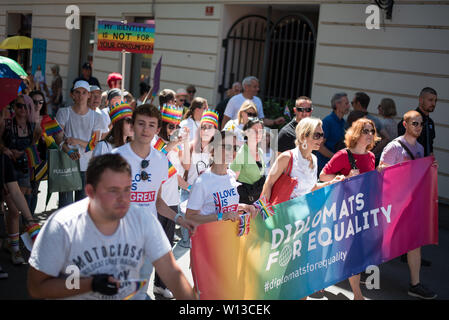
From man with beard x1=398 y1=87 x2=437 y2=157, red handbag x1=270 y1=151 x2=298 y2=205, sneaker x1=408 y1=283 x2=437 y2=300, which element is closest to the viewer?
red handbag x1=270 y1=151 x2=298 y2=205

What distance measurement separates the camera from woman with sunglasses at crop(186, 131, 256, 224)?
4078 mm

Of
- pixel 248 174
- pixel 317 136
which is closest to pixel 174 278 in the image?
pixel 317 136

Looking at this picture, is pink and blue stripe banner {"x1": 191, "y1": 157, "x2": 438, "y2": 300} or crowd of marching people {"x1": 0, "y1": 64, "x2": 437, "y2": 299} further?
pink and blue stripe banner {"x1": 191, "y1": 157, "x2": 438, "y2": 300}

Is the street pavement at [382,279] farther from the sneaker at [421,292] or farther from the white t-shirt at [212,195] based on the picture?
the white t-shirt at [212,195]

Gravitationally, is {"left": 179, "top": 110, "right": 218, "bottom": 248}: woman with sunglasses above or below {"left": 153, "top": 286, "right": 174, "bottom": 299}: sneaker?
above

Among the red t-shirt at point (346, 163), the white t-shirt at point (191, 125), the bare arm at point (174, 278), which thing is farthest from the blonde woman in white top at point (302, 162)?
the white t-shirt at point (191, 125)

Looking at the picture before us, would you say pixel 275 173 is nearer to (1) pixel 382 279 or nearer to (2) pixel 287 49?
(1) pixel 382 279

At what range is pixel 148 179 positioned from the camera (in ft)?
13.2

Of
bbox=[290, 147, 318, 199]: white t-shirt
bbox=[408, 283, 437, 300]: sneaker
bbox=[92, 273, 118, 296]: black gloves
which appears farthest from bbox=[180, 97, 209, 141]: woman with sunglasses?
bbox=[92, 273, 118, 296]: black gloves

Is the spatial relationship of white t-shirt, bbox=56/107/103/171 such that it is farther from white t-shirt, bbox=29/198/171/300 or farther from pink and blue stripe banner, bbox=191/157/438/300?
white t-shirt, bbox=29/198/171/300

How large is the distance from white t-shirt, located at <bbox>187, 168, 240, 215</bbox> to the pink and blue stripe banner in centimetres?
34

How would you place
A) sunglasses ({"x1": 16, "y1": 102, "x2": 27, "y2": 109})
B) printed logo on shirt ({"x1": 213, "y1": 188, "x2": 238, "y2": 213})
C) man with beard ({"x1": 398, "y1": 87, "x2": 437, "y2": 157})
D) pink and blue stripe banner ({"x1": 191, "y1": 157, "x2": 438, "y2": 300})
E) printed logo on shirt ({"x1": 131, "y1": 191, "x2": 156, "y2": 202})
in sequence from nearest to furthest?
pink and blue stripe banner ({"x1": 191, "y1": 157, "x2": 438, "y2": 300})
printed logo on shirt ({"x1": 131, "y1": 191, "x2": 156, "y2": 202})
printed logo on shirt ({"x1": 213, "y1": 188, "x2": 238, "y2": 213})
sunglasses ({"x1": 16, "y1": 102, "x2": 27, "y2": 109})
man with beard ({"x1": 398, "y1": 87, "x2": 437, "y2": 157})

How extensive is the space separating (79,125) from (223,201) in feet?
11.1
